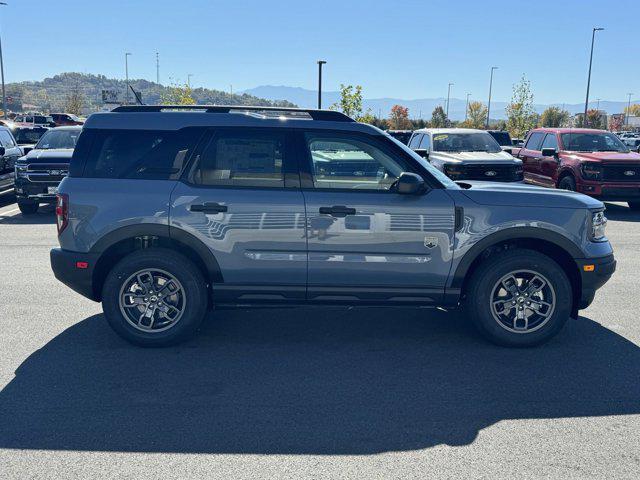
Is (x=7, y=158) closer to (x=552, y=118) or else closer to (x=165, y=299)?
(x=165, y=299)

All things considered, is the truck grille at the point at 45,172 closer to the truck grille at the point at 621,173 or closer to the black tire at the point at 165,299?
the black tire at the point at 165,299

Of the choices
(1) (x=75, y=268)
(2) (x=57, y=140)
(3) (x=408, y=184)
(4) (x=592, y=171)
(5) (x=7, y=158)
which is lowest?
(1) (x=75, y=268)

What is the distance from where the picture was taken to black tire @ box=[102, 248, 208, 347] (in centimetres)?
543

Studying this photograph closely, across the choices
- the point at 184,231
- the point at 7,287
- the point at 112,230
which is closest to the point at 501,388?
the point at 184,231

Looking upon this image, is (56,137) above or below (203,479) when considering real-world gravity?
above

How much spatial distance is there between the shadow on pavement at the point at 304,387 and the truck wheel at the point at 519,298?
0.54 ft

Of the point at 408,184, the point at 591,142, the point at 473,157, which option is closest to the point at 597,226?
the point at 408,184

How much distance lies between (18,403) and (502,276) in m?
3.84

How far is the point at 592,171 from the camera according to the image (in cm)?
1420

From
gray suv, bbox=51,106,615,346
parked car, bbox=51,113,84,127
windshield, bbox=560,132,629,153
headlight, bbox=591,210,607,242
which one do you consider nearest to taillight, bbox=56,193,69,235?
gray suv, bbox=51,106,615,346

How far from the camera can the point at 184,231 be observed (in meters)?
5.39

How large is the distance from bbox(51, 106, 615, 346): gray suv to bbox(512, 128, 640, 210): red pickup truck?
939 centimetres

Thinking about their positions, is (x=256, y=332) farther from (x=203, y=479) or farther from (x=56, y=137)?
(x=56, y=137)

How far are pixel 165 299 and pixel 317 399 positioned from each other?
1778 mm
